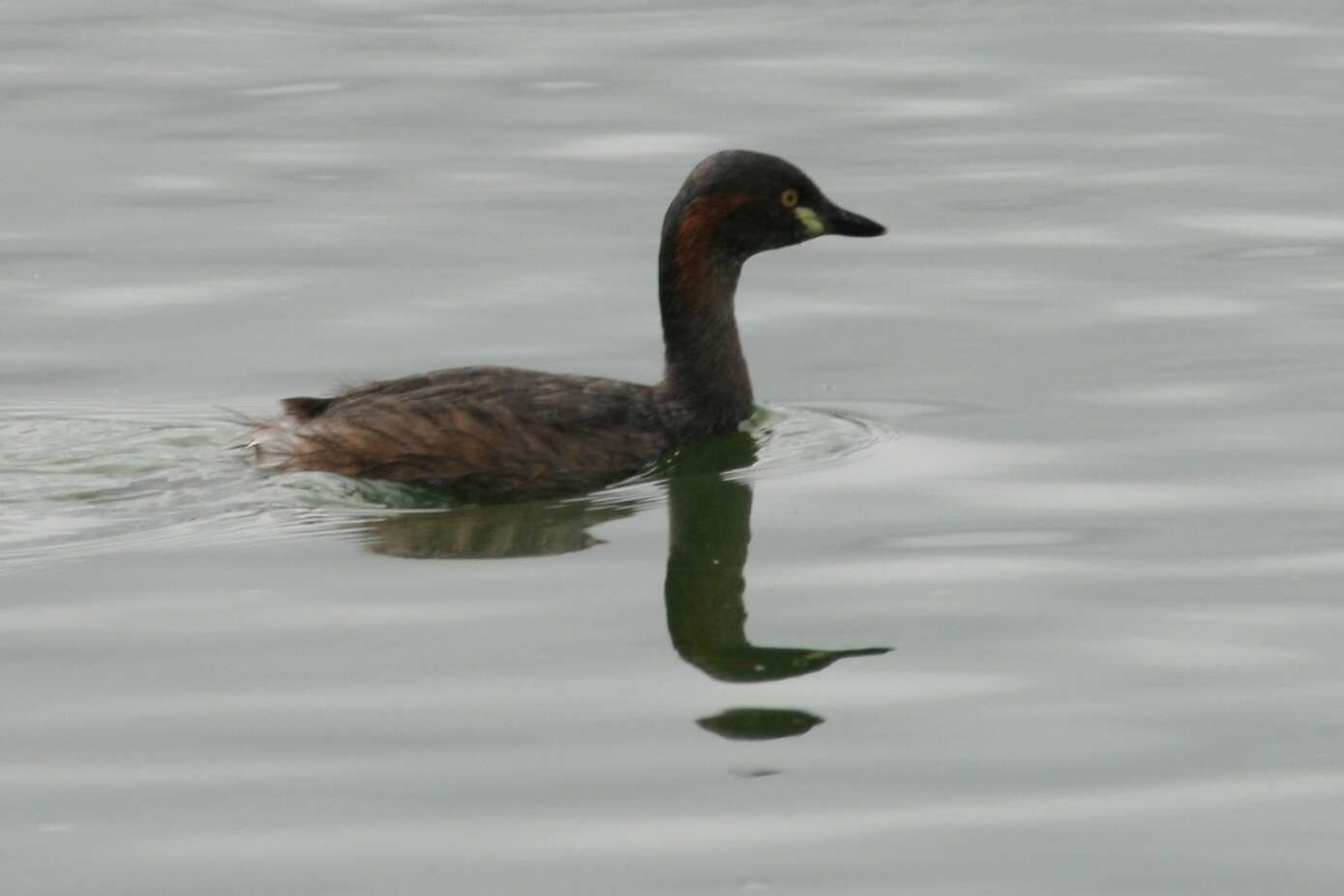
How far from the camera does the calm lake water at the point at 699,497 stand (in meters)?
6.33

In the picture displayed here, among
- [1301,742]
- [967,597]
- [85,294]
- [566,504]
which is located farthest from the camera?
[85,294]

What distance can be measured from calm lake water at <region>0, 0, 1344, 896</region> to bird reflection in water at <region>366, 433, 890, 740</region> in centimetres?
3

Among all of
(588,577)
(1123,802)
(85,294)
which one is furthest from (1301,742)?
(85,294)

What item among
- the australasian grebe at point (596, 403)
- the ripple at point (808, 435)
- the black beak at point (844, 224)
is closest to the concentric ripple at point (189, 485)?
the ripple at point (808, 435)

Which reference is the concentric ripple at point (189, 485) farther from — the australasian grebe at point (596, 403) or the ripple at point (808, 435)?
the australasian grebe at point (596, 403)

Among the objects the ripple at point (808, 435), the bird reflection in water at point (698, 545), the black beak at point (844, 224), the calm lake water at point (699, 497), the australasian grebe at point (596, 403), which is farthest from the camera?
the black beak at point (844, 224)

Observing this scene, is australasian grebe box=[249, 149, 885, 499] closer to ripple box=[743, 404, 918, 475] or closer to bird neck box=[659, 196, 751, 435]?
bird neck box=[659, 196, 751, 435]

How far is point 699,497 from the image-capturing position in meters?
9.57

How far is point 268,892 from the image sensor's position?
19.3 ft

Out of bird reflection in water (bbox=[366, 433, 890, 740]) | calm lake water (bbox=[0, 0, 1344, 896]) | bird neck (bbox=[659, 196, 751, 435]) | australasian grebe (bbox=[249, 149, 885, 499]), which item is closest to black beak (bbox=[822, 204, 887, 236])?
australasian grebe (bbox=[249, 149, 885, 499])

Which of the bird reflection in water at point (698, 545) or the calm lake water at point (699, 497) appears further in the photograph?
the bird reflection in water at point (698, 545)

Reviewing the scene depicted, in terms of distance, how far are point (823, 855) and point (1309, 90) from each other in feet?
35.8

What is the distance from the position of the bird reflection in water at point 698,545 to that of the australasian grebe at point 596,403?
15cm

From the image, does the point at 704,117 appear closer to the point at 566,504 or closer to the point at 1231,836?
the point at 566,504
